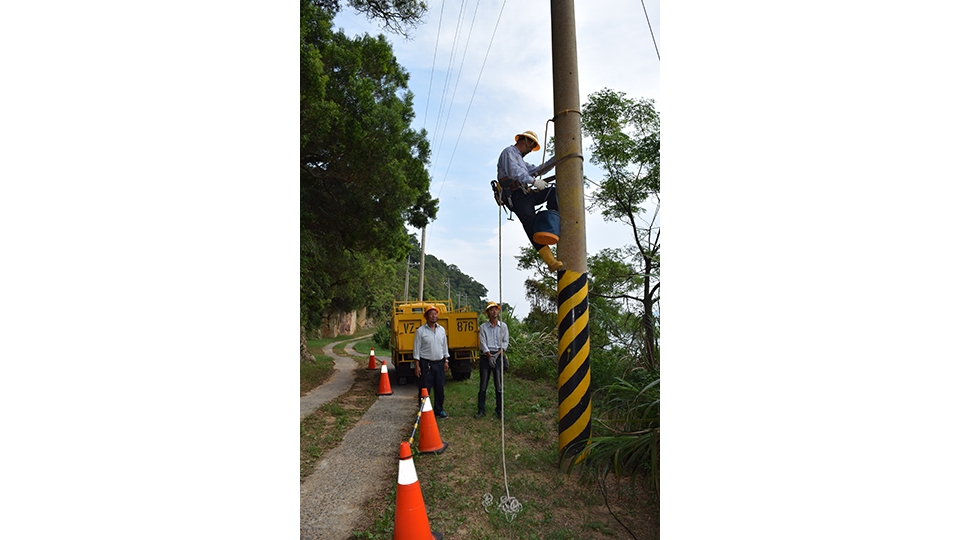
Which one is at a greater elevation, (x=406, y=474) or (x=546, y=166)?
(x=546, y=166)

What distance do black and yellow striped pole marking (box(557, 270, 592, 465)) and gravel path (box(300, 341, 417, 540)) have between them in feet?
5.87

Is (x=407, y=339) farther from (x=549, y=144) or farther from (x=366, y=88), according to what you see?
(x=549, y=144)

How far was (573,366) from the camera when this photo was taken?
15.2 feet

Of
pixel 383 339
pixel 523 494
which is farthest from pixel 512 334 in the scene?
pixel 383 339

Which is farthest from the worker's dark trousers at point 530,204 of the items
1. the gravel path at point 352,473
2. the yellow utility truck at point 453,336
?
the yellow utility truck at point 453,336

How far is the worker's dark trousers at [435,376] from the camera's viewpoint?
735 centimetres

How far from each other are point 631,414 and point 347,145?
27.3ft

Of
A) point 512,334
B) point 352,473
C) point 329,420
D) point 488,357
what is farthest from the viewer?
point 512,334

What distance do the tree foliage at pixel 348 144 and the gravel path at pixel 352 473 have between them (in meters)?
4.55

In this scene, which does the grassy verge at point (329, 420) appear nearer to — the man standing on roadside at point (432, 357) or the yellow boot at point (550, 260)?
the man standing on roadside at point (432, 357)

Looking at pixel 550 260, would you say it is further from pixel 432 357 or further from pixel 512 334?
pixel 512 334

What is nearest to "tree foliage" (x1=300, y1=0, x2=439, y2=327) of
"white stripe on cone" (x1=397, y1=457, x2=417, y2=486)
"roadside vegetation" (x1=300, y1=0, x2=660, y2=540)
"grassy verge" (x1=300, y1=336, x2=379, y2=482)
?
"roadside vegetation" (x1=300, y1=0, x2=660, y2=540)

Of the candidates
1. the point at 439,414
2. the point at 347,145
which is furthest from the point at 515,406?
the point at 347,145

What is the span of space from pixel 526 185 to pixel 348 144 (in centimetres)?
672
